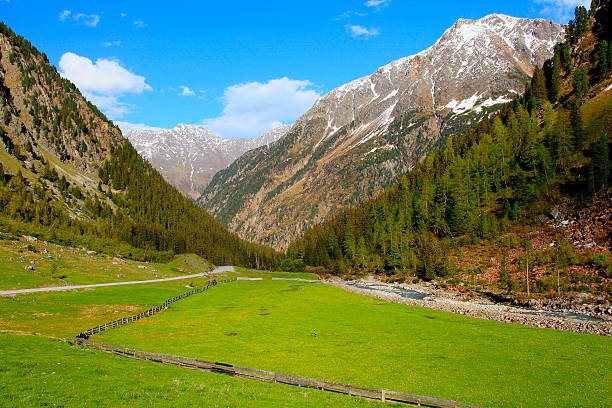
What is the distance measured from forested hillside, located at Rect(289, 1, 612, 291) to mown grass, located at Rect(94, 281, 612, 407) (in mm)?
42094

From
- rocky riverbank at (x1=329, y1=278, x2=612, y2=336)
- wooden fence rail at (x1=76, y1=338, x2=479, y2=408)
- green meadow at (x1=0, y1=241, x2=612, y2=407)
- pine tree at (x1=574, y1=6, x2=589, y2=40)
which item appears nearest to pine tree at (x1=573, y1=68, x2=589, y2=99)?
pine tree at (x1=574, y1=6, x2=589, y2=40)

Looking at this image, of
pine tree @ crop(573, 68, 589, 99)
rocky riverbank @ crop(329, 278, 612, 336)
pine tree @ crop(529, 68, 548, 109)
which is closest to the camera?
rocky riverbank @ crop(329, 278, 612, 336)

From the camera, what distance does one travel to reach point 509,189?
130 m

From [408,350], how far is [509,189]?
11549 centimetres

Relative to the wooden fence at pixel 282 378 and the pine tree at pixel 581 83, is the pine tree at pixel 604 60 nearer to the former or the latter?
the pine tree at pixel 581 83

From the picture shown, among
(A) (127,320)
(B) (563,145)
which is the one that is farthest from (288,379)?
(B) (563,145)

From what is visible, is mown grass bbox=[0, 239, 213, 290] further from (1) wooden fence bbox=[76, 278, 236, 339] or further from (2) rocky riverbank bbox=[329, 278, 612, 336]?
(2) rocky riverbank bbox=[329, 278, 612, 336]

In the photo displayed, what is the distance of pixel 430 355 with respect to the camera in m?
34.6

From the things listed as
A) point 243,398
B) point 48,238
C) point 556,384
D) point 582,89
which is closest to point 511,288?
point 556,384

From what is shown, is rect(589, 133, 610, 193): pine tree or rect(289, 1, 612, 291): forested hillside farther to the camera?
rect(289, 1, 612, 291): forested hillside

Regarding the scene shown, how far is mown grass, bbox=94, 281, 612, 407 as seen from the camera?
2605 cm

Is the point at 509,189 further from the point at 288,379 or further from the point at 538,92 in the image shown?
the point at 288,379

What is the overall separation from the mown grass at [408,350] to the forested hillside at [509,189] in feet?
138

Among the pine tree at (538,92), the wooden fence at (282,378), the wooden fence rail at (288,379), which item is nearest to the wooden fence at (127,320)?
the wooden fence at (282,378)
